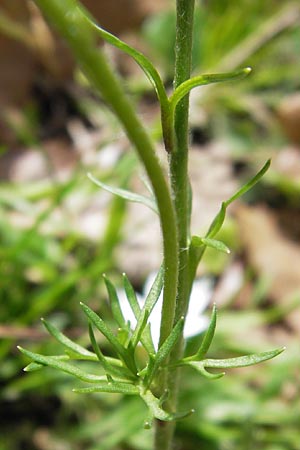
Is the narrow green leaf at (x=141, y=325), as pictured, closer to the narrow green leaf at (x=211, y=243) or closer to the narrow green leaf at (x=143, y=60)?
the narrow green leaf at (x=211, y=243)

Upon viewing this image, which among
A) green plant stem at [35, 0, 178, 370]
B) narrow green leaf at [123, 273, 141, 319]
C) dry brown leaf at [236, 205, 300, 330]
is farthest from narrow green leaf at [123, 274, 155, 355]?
dry brown leaf at [236, 205, 300, 330]

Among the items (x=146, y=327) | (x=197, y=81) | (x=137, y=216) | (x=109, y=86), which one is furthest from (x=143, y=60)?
(x=137, y=216)

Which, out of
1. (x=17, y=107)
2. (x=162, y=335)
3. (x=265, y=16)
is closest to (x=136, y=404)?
(x=162, y=335)

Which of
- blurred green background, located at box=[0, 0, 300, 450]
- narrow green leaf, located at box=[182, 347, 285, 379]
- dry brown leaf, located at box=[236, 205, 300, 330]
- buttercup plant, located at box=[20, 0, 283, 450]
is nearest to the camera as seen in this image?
buttercup plant, located at box=[20, 0, 283, 450]

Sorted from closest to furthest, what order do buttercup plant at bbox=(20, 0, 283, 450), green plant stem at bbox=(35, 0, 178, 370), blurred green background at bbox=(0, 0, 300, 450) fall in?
1. green plant stem at bbox=(35, 0, 178, 370)
2. buttercup plant at bbox=(20, 0, 283, 450)
3. blurred green background at bbox=(0, 0, 300, 450)

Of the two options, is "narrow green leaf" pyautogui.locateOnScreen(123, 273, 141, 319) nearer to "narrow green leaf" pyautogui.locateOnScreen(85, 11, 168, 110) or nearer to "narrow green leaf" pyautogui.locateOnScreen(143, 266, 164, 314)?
"narrow green leaf" pyautogui.locateOnScreen(143, 266, 164, 314)

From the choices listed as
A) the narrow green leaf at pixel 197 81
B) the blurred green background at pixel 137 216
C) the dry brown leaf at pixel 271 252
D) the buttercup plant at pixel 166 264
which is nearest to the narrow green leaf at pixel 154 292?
the buttercup plant at pixel 166 264

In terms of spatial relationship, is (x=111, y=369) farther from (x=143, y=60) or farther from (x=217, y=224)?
(x=143, y=60)
